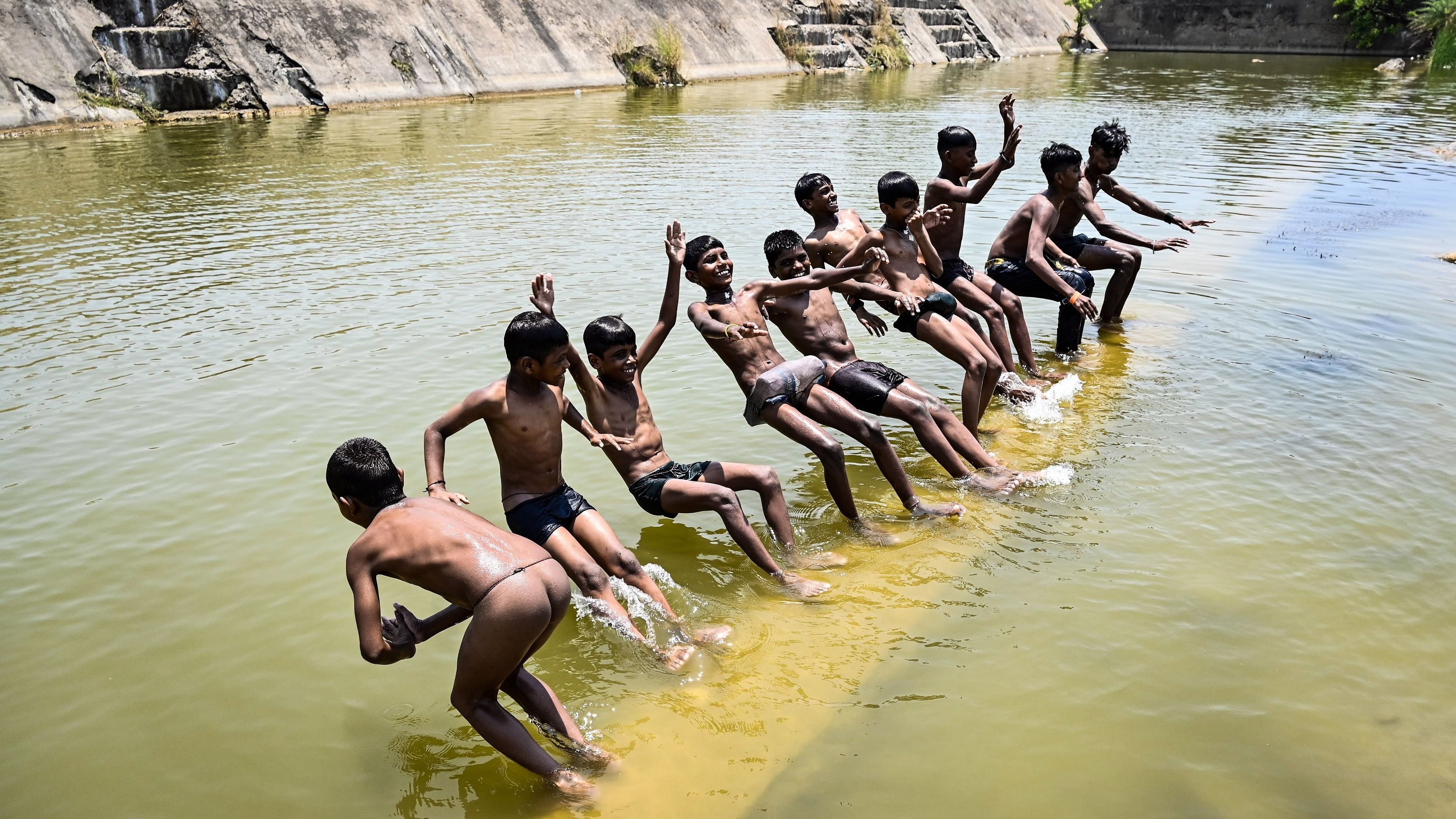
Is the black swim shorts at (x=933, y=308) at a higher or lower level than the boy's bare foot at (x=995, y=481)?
higher

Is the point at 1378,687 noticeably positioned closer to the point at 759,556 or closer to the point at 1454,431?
the point at 759,556

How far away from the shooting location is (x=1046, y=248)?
8992mm

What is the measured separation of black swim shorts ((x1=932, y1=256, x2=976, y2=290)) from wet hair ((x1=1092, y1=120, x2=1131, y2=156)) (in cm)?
172

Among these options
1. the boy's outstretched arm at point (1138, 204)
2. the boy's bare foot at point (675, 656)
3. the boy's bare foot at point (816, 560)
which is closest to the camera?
the boy's bare foot at point (675, 656)

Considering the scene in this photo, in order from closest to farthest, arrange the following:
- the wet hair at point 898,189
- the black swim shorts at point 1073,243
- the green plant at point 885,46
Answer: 1. the wet hair at point 898,189
2. the black swim shorts at point 1073,243
3. the green plant at point 885,46

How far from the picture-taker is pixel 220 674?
4664 millimetres

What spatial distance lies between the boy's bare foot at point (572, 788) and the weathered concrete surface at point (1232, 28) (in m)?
52.7

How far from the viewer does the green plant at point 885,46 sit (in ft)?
133

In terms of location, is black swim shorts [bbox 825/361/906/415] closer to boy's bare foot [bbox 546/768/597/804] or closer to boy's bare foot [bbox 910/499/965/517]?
boy's bare foot [bbox 910/499/965/517]

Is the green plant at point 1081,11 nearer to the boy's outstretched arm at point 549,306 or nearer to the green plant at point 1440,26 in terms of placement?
the green plant at point 1440,26

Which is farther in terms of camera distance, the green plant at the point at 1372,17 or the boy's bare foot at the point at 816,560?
the green plant at the point at 1372,17

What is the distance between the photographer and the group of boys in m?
3.75

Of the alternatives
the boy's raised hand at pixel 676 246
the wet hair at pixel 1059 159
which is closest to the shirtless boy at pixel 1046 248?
the wet hair at pixel 1059 159

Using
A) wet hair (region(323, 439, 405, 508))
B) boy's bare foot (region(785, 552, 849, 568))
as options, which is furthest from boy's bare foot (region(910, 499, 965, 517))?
wet hair (region(323, 439, 405, 508))
